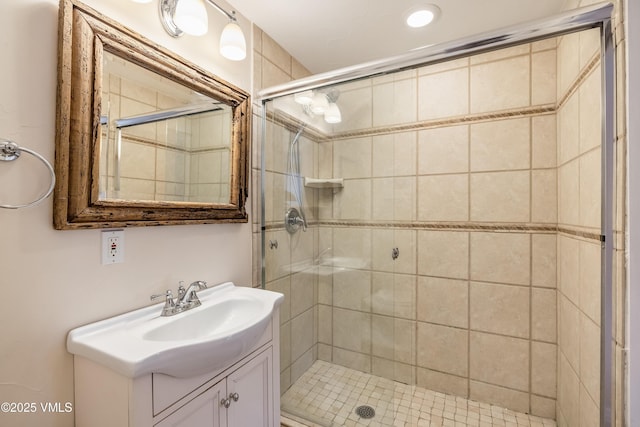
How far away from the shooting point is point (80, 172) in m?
0.90

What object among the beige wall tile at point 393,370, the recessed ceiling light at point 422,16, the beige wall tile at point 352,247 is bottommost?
the beige wall tile at point 393,370

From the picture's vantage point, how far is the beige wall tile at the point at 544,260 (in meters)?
1.64

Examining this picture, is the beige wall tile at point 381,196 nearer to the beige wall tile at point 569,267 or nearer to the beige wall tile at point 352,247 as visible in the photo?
the beige wall tile at point 352,247

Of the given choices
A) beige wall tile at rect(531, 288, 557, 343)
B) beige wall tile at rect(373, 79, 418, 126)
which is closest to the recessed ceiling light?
beige wall tile at rect(373, 79, 418, 126)

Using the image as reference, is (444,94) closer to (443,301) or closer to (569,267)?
(569,267)

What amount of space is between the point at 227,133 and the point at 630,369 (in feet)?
6.09

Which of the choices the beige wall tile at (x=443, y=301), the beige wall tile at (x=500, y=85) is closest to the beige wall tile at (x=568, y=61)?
the beige wall tile at (x=500, y=85)

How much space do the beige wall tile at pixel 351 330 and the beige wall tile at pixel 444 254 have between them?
0.54m

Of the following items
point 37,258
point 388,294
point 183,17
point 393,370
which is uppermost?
point 183,17

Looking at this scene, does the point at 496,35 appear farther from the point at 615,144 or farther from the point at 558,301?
the point at 558,301

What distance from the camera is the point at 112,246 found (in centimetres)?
100

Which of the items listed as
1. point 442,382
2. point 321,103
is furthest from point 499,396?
point 321,103

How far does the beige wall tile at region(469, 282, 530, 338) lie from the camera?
5.61 ft

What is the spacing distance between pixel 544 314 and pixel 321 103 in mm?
1815
